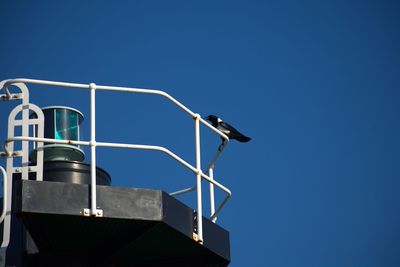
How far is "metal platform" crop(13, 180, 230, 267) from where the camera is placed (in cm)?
1048

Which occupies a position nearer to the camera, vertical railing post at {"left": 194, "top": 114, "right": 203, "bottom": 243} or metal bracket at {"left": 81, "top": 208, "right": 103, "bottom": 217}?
metal bracket at {"left": 81, "top": 208, "right": 103, "bottom": 217}

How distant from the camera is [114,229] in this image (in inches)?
439

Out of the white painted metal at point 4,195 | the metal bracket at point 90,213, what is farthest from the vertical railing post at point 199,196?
the white painted metal at point 4,195

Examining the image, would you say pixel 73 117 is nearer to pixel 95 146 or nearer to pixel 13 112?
pixel 13 112

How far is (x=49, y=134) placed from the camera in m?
12.5

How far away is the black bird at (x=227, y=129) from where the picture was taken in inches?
526

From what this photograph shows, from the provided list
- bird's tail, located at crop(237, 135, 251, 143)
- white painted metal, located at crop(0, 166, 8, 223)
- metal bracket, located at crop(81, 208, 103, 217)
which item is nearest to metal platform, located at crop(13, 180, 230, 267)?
metal bracket, located at crop(81, 208, 103, 217)

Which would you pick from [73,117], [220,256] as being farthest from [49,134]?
[220,256]

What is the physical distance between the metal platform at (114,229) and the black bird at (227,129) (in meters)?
1.68

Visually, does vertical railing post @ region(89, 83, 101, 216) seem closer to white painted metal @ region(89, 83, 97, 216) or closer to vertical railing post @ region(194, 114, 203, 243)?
white painted metal @ region(89, 83, 97, 216)

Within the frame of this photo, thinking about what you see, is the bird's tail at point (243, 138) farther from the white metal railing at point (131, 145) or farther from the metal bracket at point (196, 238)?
the metal bracket at point (196, 238)

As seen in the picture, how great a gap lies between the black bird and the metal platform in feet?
5.50

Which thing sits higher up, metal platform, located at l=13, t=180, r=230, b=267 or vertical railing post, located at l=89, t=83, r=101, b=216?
vertical railing post, located at l=89, t=83, r=101, b=216

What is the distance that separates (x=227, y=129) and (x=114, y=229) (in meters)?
2.96
